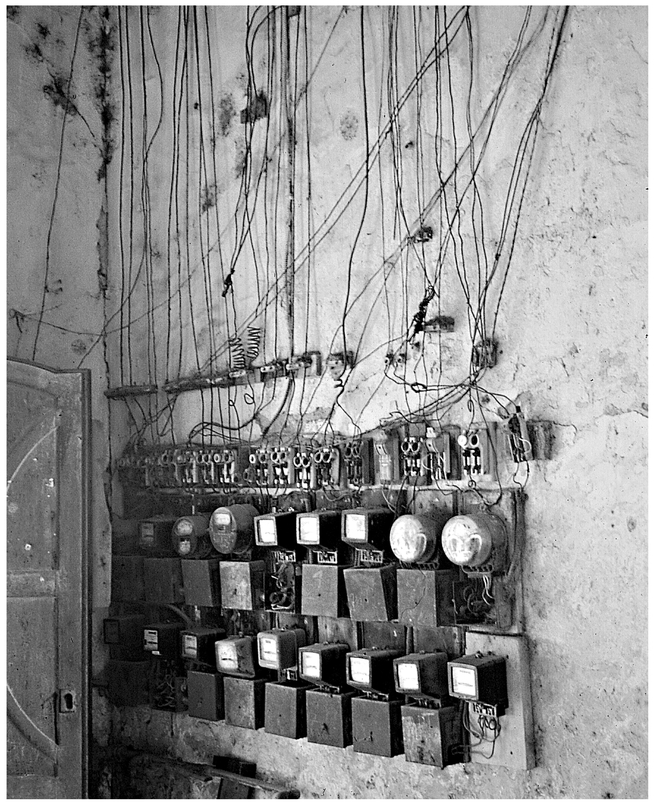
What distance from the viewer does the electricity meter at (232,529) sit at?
3441 millimetres

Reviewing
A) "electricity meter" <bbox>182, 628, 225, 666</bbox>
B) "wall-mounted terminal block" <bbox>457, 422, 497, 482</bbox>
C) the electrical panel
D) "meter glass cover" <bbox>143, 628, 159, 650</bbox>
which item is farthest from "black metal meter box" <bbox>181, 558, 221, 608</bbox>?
"wall-mounted terminal block" <bbox>457, 422, 497, 482</bbox>

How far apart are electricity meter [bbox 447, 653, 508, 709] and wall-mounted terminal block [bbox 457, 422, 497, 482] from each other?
0.56m

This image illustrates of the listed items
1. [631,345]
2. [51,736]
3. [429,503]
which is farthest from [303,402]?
[51,736]

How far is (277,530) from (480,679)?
2.94ft

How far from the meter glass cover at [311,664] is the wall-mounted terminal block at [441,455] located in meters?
0.73

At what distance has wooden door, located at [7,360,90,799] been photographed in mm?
3496

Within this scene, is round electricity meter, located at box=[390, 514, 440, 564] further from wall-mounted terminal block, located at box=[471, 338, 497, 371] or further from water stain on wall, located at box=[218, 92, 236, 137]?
water stain on wall, located at box=[218, 92, 236, 137]

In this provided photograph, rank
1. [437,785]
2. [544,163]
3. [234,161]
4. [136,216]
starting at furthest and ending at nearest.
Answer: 1. [136,216]
2. [234,161]
3. [437,785]
4. [544,163]

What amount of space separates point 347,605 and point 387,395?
736 mm

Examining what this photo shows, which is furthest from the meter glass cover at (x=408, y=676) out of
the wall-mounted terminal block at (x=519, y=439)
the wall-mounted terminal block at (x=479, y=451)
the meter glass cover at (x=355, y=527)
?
the wall-mounted terminal block at (x=519, y=439)

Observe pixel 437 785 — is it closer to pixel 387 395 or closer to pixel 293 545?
pixel 293 545

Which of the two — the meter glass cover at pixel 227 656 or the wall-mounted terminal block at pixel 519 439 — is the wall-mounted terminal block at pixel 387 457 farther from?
the meter glass cover at pixel 227 656

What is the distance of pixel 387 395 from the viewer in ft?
10.7

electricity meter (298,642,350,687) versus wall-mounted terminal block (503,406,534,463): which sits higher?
wall-mounted terminal block (503,406,534,463)
